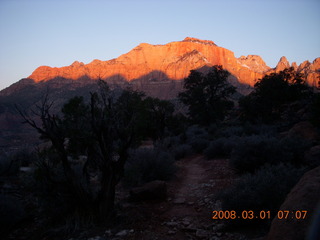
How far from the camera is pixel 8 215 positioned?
5680 millimetres

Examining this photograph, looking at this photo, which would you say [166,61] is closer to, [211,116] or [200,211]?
[211,116]

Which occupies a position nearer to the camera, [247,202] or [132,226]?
[247,202]

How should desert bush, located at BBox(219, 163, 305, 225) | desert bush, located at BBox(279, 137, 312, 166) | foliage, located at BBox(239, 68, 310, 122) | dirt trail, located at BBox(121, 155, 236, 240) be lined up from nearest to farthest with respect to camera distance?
desert bush, located at BBox(219, 163, 305, 225), dirt trail, located at BBox(121, 155, 236, 240), desert bush, located at BBox(279, 137, 312, 166), foliage, located at BBox(239, 68, 310, 122)

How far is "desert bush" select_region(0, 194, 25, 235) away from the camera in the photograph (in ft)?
18.3

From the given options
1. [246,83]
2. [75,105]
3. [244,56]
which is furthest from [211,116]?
[244,56]

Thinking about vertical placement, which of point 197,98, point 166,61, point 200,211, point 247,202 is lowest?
point 200,211

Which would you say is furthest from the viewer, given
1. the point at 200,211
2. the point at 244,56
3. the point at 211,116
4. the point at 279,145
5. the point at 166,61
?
the point at 244,56

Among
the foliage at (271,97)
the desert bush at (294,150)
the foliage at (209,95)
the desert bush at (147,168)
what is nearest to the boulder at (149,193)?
the desert bush at (147,168)

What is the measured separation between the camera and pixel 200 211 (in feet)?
17.7

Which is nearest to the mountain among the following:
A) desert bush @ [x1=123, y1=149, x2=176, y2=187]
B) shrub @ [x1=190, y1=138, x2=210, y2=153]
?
shrub @ [x1=190, y1=138, x2=210, y2=153]

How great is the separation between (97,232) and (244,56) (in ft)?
572

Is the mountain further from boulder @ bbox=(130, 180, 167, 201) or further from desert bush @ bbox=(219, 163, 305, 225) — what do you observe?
desert bush @ bbox=(219, 163, 305, 225)

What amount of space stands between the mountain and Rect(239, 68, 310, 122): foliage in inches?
2190

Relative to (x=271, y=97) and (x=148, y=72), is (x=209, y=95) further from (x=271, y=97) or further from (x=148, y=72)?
(x=148, y=72)
